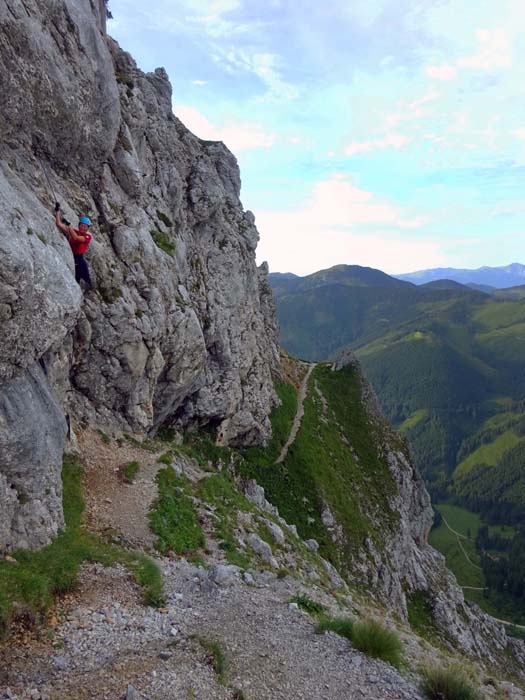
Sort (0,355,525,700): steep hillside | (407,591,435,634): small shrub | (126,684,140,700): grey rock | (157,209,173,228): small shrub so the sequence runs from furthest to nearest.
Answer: (407,591,435,634): small shrub
(157,209,173,228): small shrub
(0,355,525,700): steep hillside
(126,684,140,700): grey rock

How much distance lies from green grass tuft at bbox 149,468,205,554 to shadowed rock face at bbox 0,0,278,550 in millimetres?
4905

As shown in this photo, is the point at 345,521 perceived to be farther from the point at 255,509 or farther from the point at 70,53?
the point at 70,53

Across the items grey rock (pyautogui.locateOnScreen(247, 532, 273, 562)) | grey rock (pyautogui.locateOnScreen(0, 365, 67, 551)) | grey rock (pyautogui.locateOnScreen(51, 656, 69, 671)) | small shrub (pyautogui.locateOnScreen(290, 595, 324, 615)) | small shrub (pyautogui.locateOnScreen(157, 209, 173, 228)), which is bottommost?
grey rock (pyautogui.locateOnScreen(247, 532, 273, 562))

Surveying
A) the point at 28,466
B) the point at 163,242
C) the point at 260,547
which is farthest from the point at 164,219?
the point at 260,547

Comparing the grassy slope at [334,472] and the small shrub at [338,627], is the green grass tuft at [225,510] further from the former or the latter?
the grassy slope at [334,472]

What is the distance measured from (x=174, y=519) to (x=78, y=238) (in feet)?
51.0

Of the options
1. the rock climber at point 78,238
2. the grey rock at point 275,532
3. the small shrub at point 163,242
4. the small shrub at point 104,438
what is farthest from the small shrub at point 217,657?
the small shrub at point 163,242

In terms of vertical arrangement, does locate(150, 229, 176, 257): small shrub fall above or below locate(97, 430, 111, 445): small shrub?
above

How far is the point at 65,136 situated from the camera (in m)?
25.1

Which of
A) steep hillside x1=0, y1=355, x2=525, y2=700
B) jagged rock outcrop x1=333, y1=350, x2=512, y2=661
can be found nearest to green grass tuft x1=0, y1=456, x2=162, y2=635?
steep hillside x1=0, y1=355, x2=525, y2=700

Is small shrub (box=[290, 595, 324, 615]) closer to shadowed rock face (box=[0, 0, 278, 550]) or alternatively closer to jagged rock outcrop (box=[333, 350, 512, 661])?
shadowed rock face (box=[0, 0, 278, 550])

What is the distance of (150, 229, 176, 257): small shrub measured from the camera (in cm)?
3559

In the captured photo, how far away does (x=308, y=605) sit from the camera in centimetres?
1742

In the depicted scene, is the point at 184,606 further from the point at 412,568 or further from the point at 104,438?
the point at 412,568
